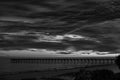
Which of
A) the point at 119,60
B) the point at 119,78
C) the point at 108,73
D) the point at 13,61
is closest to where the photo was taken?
the point at 119,78

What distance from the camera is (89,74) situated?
21.0 m

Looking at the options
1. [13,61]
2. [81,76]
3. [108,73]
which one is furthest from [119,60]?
[13,61]

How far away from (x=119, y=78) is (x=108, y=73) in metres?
1.53

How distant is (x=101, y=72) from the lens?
66.9ft

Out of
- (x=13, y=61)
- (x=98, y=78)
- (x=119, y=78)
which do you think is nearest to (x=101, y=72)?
(x=98, y=78)

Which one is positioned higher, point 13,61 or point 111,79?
point 111,79

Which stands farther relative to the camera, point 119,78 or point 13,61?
point 13,61

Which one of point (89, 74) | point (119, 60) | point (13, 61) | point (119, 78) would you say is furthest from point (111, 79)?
point (13, 61)

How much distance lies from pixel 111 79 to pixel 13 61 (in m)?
107

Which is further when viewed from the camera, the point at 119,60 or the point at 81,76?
the point at 119,60

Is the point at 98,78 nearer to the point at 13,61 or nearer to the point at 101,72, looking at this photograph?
the point at 101,72

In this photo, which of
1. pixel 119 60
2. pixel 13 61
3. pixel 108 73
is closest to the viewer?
pixel 108 73

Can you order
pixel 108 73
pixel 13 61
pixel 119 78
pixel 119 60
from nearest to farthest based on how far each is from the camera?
A: pixel 119 78 → pixel 108 73 → pixel 119 60 → pixel 13 61

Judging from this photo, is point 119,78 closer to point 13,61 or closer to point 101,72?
point 101,72
